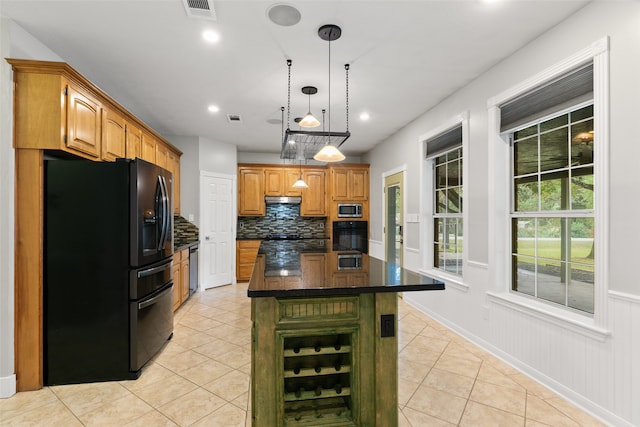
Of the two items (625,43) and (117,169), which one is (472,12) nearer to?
(625,43)

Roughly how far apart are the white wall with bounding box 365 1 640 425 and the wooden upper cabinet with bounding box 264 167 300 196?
3710 millimetres

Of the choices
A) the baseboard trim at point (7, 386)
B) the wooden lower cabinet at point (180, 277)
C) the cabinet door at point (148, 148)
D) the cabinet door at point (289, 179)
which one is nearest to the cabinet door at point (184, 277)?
the wooden lower cabinet at point (180, 277)

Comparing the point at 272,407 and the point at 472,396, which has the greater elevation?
the point at 272,407

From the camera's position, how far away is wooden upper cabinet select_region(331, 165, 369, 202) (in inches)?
255

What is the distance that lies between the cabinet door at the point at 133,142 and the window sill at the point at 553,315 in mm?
3973

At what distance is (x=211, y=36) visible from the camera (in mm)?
2480

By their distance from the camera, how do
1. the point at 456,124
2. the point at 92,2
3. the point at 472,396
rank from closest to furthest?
the point at 92,2, the point at 472,396, the point at 456,124

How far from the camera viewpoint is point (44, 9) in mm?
2162

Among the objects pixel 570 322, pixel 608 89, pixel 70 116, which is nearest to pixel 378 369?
pixel 570 322

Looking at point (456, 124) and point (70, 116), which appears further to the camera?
point (456, 124)

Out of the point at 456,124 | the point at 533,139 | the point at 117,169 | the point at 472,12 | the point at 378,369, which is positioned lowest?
the point at 378,369

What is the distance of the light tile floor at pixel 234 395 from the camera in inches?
79.9

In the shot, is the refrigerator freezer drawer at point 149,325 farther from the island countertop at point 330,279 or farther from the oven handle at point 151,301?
the island countertop at point 330,279

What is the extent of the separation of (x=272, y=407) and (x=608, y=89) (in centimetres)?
272
